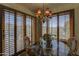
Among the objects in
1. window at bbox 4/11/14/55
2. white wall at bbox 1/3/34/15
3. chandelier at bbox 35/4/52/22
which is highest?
white wall at bbox 1/3/34/15

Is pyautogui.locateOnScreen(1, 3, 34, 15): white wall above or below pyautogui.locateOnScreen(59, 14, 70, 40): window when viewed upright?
above

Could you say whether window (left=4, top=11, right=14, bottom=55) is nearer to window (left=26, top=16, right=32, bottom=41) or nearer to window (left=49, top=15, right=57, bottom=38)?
window (left=26, top=16, right=32, bottom=41)

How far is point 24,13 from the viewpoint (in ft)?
6.54

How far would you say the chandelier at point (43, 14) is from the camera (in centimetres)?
198

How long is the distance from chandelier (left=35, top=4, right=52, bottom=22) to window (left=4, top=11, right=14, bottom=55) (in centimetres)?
44

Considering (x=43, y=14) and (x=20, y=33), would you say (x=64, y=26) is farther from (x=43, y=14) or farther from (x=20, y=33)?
(x=20, y=33)

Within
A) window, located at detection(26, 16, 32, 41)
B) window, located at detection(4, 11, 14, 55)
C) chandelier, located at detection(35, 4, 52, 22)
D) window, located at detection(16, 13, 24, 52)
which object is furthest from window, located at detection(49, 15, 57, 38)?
window, located at detection(4, 11, 14, 55)

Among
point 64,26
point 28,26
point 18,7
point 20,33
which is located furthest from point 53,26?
point 18,7

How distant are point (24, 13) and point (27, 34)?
0.36 meters

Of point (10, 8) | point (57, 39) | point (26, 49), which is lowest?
point (26, 49)

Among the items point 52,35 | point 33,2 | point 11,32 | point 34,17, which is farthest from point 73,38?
point 11,32

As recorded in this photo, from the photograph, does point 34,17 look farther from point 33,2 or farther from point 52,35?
point 52,35

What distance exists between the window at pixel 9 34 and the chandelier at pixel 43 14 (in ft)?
1.43

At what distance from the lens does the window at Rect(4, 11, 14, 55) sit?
1.98m
